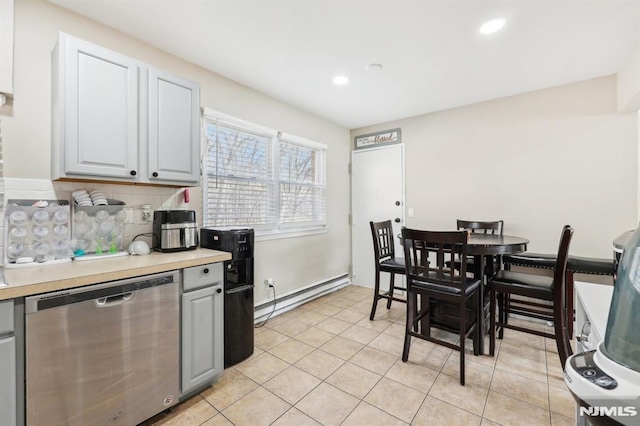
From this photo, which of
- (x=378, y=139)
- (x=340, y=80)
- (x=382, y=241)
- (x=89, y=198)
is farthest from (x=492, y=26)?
(x=89, y=198)

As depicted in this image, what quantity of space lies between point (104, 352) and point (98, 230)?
3.01 ft

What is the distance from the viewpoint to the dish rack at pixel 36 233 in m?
1.58

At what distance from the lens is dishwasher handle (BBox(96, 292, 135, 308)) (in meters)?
1.37

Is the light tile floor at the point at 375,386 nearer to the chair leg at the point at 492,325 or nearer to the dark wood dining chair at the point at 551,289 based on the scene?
the chair leg at the point at 492,325

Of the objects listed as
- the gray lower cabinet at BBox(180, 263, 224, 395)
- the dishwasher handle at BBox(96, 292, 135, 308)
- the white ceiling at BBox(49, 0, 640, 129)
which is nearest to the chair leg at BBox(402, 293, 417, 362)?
the gray lower cabinet at BBox(180, 263, 224, 395)

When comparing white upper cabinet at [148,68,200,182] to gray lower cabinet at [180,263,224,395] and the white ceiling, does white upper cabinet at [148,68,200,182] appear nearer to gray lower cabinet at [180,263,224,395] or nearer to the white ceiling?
the white ceiling

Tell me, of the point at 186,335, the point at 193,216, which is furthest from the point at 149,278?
the point at 193,216

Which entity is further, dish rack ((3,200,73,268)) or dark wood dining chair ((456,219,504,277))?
dark wood dining chair ((456,219,504,277))

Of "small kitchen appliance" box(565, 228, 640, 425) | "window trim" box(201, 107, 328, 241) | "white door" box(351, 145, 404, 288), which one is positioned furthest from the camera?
"white door" box(351, 145, 404, 288)

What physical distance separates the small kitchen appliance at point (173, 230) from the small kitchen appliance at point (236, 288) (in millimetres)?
191

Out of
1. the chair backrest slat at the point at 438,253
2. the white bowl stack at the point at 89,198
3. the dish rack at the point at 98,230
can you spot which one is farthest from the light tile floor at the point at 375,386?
the white bowl stack at the point at 89,198

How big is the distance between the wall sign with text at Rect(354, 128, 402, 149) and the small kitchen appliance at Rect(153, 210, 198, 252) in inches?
115

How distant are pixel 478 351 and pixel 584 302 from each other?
1.56 meters

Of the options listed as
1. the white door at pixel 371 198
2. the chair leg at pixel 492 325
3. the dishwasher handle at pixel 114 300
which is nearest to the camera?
the dishwasher handle at pixel 114 300
